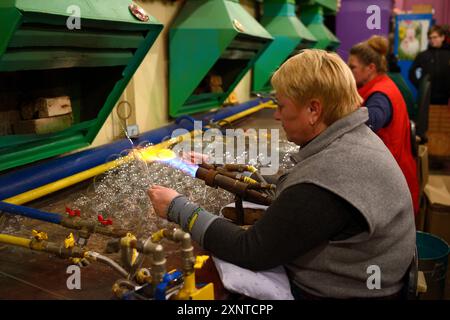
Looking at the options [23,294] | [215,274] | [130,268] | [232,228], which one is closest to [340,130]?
[232,228]

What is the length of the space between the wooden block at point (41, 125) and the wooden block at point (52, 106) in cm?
2

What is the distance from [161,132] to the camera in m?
2.62

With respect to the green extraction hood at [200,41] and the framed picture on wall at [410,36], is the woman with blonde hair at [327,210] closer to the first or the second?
the green extraction hood at [200,41]

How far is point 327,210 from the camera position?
3.18ft

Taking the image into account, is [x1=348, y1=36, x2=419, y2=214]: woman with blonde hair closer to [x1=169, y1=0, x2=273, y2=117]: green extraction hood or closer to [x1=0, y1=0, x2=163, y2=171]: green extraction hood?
[x1=169, y1=0, x2=273, y2=117]: green extraction hood

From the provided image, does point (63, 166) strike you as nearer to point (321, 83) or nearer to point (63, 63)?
point (63, 63)

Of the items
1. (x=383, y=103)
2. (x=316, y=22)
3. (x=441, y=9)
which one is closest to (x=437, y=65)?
(x=316, y=22)

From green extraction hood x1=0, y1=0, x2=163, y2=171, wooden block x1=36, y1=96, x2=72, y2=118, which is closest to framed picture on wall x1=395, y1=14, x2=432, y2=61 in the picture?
green extraction hood x1=0, y1=0, x2=163, y2=171

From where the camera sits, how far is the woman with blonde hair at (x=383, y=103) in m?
2.49

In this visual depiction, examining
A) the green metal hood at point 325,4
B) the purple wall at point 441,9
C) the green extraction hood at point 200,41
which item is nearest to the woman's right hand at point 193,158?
the green extraction hood at point 200,41

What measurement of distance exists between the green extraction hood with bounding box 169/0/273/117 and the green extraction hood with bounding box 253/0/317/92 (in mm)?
1208

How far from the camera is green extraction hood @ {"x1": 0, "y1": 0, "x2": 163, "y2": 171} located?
1366 mm

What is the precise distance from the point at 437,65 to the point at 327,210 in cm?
480

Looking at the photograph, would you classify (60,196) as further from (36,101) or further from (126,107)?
(126,107)
